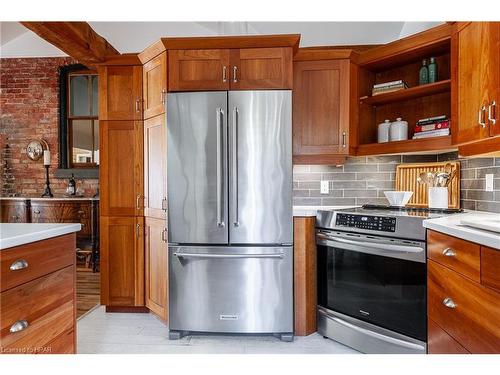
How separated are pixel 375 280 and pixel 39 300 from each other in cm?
184

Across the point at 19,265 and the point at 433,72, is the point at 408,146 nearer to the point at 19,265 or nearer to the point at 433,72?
the point at 433,72

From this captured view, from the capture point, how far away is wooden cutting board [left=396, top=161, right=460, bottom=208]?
90.1 inches

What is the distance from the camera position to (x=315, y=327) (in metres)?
2.31

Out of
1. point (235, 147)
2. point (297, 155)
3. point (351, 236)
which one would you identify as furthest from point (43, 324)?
point (297, 155)

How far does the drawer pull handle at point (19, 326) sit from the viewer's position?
3.68 ft

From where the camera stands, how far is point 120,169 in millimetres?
2650

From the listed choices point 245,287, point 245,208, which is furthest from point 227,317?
point 245,208

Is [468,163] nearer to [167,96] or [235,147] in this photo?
[235,147]

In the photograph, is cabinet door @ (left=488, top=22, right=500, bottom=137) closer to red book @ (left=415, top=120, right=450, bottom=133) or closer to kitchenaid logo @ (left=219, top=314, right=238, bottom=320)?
red book @ (left=415, top=120, right=450, bottom=133)

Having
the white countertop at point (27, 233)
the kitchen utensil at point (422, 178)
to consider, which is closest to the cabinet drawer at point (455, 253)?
the kitchen utensil at point (422, 178)

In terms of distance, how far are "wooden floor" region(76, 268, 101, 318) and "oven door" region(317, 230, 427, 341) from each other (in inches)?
85.2

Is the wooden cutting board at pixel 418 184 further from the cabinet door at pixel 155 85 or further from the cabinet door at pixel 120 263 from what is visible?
the cabinet door at pixel 120 263

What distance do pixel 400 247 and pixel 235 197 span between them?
110cm

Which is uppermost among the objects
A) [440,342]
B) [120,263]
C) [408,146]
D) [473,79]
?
[473,79]
